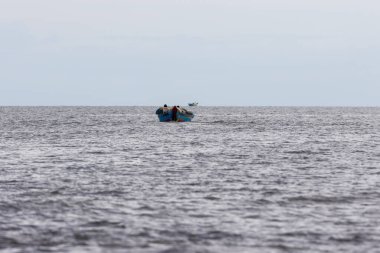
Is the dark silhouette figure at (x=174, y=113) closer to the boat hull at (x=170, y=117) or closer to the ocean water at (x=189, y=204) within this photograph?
the boat hull at (x=170, y=117)

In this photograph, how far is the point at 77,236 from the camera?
1611cm

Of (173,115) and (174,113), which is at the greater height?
(174,113)

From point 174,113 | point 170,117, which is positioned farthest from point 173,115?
point 170,117

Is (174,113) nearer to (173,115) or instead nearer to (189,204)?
(173,115)

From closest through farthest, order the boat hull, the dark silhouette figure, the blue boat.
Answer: the dark silhouette figure, the blue boat, the boat hull

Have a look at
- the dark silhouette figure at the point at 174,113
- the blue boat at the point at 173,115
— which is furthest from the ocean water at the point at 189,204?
the blue boat at the point at 173,115

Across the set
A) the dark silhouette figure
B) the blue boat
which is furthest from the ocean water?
the blue boat

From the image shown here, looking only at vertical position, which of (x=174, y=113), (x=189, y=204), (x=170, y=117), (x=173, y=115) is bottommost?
(x=189, y=204)

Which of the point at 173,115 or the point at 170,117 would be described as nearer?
the point at 173,115

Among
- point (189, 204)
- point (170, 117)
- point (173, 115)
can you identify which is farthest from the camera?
point (170, 117)

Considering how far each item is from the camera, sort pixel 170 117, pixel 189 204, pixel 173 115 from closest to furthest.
Answer: pixel 189 204 < pixel 173 115 < pixel 170 117

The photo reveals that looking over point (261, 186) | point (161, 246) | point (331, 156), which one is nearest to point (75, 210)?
point (161, 246)

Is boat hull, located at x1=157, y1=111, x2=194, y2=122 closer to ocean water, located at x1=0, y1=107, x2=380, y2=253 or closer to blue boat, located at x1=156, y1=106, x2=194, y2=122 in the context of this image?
blue boat, located at x1=156, y1=106, x2=194, y2=122

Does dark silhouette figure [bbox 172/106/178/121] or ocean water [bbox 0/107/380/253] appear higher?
dark silhouette figure [bbox 172/106/178/121]
